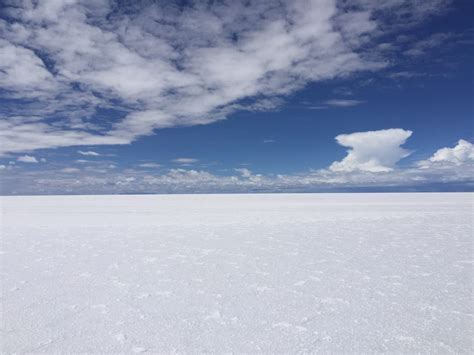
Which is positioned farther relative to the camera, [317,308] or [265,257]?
[265,257]

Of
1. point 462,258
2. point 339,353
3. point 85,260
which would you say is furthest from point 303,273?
point 85,260

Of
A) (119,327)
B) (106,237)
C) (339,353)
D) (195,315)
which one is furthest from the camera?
(106,237)

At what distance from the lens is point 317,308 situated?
16.9 ft

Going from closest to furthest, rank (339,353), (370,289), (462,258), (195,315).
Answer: (339,353) → (195,315) → (370,289) → (462,258)

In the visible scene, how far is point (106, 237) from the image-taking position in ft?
40.9

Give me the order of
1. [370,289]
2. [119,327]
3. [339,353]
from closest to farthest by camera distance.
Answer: [339,353] < [119,327] < [370,289]

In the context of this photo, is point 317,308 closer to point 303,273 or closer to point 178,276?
point 303,273

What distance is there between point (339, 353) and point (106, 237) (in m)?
10.8

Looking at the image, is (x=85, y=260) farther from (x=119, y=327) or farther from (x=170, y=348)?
(x=170, y=348)

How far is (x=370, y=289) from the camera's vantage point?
6051 mm

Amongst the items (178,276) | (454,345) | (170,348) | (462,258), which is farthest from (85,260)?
(462,258)

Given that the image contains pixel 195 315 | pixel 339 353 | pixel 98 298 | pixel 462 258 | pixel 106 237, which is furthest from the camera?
pixel 106 237

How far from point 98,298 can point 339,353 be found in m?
4.22

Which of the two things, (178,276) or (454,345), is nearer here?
(454,345)
